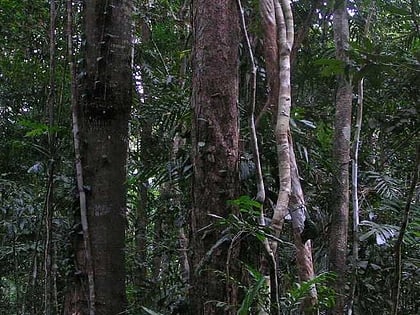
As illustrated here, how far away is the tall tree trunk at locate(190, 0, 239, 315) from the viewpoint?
178 cm

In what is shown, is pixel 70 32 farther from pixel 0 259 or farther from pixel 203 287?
pixel 0 259

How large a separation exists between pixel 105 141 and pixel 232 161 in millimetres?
868

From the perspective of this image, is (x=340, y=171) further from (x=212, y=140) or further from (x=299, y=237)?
(x=212, y=140)

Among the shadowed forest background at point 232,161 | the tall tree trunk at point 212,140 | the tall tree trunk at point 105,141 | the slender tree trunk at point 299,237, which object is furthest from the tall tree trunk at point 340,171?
the tall tree trunk at point 105,141

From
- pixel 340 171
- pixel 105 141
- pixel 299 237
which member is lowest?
pixel 299 237

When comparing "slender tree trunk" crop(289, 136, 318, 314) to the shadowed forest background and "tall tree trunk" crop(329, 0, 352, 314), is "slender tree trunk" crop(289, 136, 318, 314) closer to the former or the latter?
the shadowed forest background

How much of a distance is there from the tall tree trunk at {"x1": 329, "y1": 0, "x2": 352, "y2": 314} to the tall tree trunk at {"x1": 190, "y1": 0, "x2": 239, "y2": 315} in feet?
2.08

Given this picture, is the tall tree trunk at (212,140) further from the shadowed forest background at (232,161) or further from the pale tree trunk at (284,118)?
the pale tree trunk at (284,118)

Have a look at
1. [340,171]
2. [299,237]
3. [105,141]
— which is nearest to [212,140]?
[299,237]

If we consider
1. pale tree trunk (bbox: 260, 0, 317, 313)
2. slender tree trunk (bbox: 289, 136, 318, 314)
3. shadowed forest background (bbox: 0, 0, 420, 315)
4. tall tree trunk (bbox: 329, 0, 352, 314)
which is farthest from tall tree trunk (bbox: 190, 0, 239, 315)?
tall tree trunk (bbox: 329, 0, 352, 314)

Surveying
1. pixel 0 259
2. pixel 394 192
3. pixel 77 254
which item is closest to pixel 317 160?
pixel 394 192

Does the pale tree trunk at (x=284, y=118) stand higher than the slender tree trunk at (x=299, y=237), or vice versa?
the pale tree trunk at (x=284, y=118)

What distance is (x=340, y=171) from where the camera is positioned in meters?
2.59

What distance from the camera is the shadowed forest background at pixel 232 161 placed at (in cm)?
175
